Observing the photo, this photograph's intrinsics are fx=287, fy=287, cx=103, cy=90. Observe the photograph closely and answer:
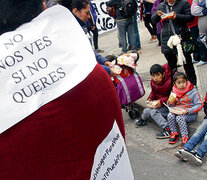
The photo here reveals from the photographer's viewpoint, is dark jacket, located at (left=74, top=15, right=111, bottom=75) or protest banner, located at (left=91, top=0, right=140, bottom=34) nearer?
dark jacket, located at (left=74, top=15, right=111, bottom=75)

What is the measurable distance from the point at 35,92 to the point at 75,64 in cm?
14

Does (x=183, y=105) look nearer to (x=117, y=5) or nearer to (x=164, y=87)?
(x=164, y=87)

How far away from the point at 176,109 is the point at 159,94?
0.59 metres

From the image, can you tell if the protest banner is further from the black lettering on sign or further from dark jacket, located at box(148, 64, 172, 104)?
the black lettering on sign

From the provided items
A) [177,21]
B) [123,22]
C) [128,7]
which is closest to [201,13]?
[177,21]

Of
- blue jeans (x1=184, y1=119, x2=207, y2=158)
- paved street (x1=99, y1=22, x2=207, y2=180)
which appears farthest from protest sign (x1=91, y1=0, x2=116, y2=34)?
blue jeans (x1=184, y1=119, x2=207, y2=158)

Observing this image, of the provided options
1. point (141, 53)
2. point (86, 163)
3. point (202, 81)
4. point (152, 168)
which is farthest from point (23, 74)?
point (141, 53)

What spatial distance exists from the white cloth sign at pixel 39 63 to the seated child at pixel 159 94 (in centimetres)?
299

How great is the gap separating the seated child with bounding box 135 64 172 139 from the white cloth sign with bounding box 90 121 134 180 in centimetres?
262

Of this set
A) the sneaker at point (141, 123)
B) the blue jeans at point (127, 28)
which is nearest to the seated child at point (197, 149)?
the sneaker at point (141, 123)

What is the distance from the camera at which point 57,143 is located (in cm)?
85

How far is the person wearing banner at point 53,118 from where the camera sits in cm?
80

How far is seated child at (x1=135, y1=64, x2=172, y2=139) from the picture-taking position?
150 inches

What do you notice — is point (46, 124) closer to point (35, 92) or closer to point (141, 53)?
point (35, 92)
